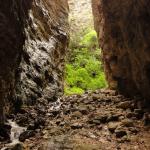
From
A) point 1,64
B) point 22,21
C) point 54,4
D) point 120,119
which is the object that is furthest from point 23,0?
point 54,4

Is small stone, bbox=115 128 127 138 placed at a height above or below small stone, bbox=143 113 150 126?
below

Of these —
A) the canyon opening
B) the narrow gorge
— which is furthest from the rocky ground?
the canyon opening

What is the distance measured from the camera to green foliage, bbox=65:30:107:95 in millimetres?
20719

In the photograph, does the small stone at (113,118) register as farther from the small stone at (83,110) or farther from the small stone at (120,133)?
the small stone at (83,110)

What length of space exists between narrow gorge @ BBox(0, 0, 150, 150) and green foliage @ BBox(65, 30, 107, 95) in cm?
697

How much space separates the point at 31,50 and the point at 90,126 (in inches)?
209

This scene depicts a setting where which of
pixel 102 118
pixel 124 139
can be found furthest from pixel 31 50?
pixel 124 139

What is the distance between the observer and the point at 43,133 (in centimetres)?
753

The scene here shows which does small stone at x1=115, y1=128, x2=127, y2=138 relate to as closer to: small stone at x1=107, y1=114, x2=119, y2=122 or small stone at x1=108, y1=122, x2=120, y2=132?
small stone at x1=108, y1=122, x2=120, y2=132

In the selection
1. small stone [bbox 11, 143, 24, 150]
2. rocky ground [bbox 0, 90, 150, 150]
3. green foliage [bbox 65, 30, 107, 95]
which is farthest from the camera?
green foliage [bbox 65, 30, 107, 95]

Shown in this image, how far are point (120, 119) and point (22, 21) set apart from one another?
11.4 feet

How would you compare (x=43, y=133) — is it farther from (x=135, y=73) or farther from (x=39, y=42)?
(x=39, y=42)

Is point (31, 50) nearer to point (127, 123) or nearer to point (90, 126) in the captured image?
point (90, 126)

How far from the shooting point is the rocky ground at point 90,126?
6.26 m
